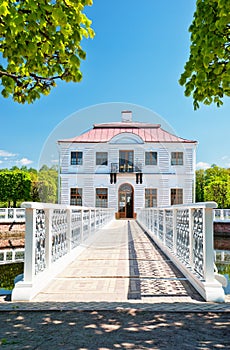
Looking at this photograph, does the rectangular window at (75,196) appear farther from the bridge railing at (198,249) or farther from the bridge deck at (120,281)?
the bridge railing at (198,249)

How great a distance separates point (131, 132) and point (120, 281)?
17.8 meters

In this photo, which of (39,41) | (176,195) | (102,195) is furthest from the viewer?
(102,195)

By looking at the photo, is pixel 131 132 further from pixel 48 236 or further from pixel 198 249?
pixel 198 249

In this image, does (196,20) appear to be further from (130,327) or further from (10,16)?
(130,327)

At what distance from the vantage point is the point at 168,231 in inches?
277

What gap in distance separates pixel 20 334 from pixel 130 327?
0.87 m

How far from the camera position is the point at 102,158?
81.8 ft

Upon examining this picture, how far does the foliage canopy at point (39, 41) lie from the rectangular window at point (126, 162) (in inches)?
746

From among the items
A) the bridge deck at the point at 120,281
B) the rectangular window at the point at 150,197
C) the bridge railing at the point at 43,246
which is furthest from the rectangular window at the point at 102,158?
the bridge railing at the point at 43,246

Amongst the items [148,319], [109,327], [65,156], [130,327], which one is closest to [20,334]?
[109,327]

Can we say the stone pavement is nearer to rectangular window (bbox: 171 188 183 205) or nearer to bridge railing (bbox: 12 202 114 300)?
bridge railing (bbox: 12 202 114 300)

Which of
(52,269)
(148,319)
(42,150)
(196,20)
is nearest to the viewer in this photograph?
(148,319)

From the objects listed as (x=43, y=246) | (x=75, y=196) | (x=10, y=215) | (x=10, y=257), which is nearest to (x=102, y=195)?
(x=75, y=196)

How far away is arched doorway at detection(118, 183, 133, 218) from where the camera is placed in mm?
26703
